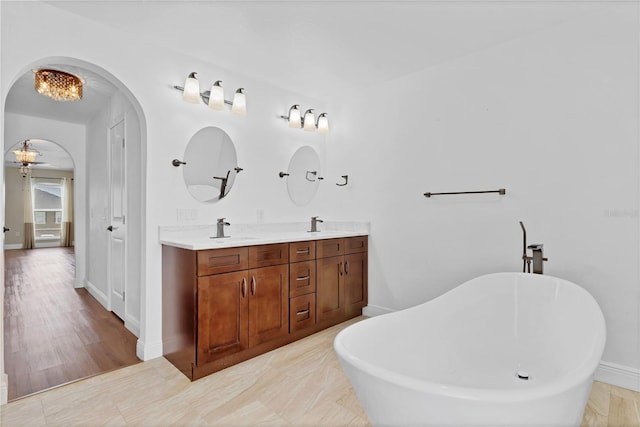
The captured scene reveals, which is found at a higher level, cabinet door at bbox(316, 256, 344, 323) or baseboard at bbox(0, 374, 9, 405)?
cabinet door at bbox(316, 256, 344, 323)

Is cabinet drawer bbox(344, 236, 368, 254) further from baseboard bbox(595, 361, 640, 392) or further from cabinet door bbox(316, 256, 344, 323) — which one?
baseboard bbox(595, 361, 640, 392)

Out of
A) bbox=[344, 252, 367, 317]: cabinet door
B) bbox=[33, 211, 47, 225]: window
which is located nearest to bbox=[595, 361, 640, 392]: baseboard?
bbox=[344, 252, 367, 317]: cabinet door

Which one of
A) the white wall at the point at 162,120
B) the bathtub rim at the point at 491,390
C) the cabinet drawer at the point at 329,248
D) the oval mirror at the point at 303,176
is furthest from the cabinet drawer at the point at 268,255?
the bathtub rim at the point at 491,390

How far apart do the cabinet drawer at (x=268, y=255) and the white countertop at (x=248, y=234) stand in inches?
1.6

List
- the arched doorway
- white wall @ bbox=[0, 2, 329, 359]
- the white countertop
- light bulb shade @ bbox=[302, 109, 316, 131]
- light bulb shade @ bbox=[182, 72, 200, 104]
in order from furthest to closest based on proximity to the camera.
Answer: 1. light bulb shade @ bbox=[302, 109, 316, 131]
2. the arched doorway
3. light bulb shade @ bbox=[182, 72, 200, 104]
4. the white countertop
5. white wall @ bbox=[0, 2, 329, 359]

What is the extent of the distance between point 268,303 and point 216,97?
65.5 inches

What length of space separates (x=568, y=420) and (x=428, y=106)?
2.55 metres

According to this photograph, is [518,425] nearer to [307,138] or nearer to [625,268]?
[625,268]

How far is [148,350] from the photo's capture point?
Result: 2.42m

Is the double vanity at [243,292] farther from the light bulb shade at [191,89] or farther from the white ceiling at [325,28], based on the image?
the white ceiling at [325,28]

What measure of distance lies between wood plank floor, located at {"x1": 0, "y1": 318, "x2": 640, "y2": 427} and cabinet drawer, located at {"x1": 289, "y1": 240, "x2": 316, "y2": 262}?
0.80 meters

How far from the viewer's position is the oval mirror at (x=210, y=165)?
270cm

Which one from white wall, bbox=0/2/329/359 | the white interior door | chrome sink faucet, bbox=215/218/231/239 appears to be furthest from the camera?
the white interior door

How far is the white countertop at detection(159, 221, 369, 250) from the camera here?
2.28 metres
